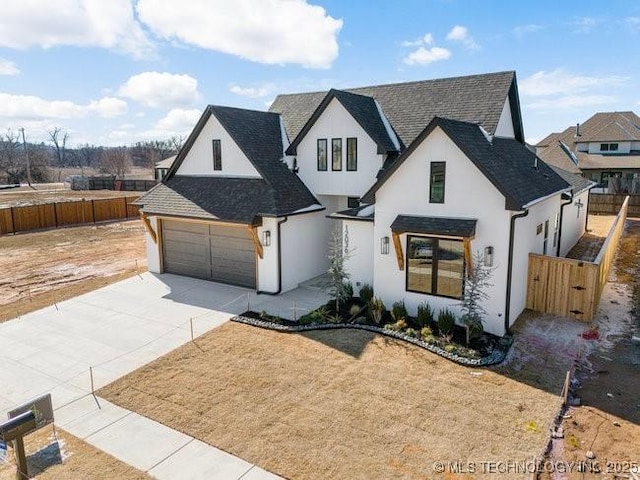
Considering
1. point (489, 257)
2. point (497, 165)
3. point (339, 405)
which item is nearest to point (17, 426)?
point (339, 405)

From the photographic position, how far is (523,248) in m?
12.9

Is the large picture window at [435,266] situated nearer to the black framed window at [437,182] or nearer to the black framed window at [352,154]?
the black framed window at [437,182]

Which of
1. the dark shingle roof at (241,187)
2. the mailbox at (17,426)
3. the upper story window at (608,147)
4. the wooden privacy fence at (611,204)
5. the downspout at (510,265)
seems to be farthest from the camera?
the upper story window at (608,147)

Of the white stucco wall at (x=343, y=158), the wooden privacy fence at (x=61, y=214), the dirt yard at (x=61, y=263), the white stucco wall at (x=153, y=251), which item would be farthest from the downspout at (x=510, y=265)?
the wooden privacy fence at (x=61, y=214)

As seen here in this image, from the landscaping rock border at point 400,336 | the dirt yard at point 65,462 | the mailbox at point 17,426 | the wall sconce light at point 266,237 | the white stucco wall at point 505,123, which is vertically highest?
the white stucco wall at point 505,123

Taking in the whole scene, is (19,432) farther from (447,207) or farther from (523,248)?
(523,248)

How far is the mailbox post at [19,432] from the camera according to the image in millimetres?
6784

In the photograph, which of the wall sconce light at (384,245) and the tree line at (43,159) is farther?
the tree line at (43,159)

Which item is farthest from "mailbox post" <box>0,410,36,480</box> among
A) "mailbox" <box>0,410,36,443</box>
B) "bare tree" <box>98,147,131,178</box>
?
"bare tree" <box>98,147,131,178</box>

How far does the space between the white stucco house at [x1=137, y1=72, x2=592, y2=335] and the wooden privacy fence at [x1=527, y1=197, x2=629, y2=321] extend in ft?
2.22

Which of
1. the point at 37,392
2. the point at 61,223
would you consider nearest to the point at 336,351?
the point at 37,392

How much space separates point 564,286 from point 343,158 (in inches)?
343

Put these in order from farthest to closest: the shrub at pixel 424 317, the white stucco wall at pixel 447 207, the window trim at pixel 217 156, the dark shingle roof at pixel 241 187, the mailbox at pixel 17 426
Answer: the window trim at pixel 217 156
the dark shingle roof at pixel 241 187
the shrub at pixel 424 317
the white stucco wall at pixel 447 207
the mailbox at pixel 17 426

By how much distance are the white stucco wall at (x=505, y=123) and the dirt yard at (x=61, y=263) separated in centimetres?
1567
